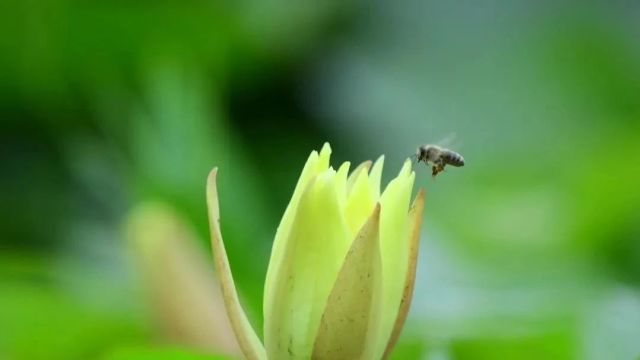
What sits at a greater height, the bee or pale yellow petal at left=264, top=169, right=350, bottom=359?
the bee

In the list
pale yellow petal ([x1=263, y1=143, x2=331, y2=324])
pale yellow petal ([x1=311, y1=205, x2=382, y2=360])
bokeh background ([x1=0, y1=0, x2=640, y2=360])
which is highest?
bokeh background ([x1=0, y1=0, x2=640, y2=360])

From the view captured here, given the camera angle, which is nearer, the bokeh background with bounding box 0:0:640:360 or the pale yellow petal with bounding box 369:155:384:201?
the pale yellow petal with bounding box 369:155:384:201

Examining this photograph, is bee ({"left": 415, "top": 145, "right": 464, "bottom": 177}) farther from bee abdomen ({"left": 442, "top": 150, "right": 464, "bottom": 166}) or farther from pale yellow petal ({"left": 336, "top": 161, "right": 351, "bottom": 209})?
pale yellow petal ({"left": 336, "top": 161, "right": 351, "bottom": 209})

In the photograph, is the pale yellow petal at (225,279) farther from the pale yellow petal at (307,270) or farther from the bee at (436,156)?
the bee at (436,156)

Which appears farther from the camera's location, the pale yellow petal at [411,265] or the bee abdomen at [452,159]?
the bee abdomen at [452,159]

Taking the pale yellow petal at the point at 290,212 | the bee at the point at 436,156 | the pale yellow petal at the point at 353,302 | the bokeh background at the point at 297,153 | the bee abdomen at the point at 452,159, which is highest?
the bokeh background at the point at 297,153

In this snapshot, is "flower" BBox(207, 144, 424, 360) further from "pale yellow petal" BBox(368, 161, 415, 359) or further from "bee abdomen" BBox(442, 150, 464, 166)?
"bee abdomen" BBox(442, 150, 464, 166)

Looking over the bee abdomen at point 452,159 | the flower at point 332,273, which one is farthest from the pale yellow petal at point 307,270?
the bee abdomen at point 452,159

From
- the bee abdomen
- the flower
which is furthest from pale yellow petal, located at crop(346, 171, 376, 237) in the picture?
the bee abdomen
